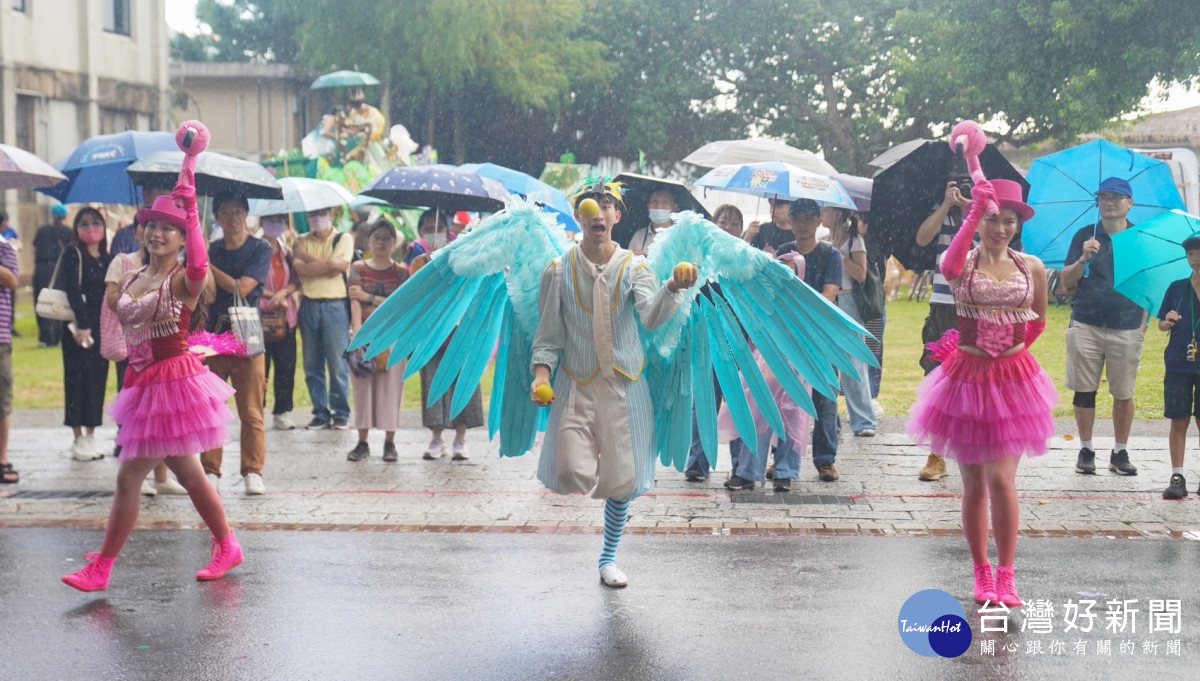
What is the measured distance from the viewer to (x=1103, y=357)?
859 cm

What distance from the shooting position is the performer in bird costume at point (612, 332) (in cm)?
560

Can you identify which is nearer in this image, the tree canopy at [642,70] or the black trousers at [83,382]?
the black trousers at [83,382]

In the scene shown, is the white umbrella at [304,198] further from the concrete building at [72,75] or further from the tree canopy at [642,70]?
the concrete building at [72,75]

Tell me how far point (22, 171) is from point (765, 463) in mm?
5751

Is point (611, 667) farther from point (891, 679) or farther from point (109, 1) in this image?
point (109, 1)

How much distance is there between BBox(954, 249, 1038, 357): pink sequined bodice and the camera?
5328mm

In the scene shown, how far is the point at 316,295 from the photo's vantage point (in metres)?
10.9

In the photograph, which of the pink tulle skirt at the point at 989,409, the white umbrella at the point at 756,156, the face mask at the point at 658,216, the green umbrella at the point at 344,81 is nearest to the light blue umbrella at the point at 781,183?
the white umbrella at the point at 756,156

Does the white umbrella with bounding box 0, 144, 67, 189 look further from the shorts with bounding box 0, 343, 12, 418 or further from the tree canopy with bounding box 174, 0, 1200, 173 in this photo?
the tree canopy with bounding box 174, 0, 1200, 173

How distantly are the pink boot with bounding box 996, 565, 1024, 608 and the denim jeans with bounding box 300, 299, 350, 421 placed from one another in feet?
22.2

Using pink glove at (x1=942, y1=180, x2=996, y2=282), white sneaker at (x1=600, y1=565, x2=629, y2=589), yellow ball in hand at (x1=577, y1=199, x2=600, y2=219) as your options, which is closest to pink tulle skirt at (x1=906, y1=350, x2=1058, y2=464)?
pink glove at (x1=942, y1=180, x2=996, y2=282)

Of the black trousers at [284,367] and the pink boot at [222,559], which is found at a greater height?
the black trousers at [284,367]

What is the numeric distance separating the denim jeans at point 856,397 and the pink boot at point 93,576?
5.88 metres

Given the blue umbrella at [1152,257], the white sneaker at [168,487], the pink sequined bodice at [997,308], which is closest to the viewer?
the pink sequined bodice at [997,308]
